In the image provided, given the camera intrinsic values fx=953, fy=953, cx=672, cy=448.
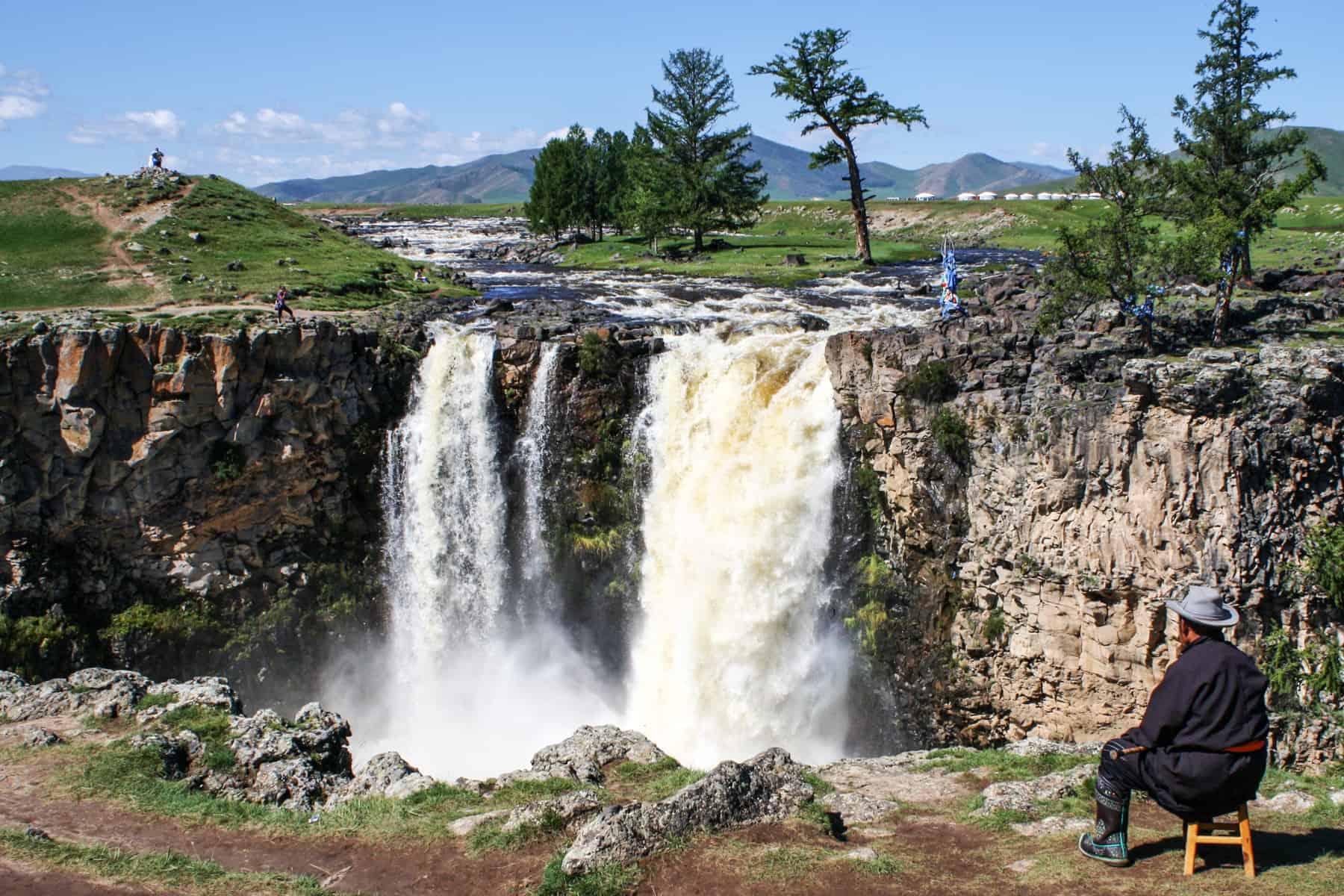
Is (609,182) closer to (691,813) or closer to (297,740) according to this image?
(297,740)

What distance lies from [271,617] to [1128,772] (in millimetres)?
26640

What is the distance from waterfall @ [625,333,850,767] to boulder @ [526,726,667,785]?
27.5 feet

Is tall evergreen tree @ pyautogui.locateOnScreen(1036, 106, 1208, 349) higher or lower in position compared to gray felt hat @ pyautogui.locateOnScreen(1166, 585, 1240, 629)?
higher

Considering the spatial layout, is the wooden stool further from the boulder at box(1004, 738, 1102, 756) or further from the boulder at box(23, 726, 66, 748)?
the boulder at box(23, 726, 66, 748)

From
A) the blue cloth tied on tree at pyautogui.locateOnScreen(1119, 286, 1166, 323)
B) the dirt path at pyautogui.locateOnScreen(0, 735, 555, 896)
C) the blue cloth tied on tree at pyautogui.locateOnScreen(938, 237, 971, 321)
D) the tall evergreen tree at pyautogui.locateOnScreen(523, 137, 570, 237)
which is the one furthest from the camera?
the tall evergreen tree at pyautogui.locateOnScreen(523, 137, 570, 237)

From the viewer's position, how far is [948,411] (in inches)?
939

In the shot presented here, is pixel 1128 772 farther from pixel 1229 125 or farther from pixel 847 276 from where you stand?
pixel 847 276

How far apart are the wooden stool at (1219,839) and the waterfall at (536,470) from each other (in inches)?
886

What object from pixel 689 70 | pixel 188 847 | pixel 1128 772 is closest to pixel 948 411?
pixel 1128 772

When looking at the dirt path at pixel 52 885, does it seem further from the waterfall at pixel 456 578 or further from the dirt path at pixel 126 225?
the dirt path at pixel 126 225

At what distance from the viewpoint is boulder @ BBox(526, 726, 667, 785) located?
1570 cm

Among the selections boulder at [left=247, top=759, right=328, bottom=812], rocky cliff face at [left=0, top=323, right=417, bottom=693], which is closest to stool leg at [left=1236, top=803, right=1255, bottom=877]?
boulder at [left=247, top=759, right=328, bottom=812]

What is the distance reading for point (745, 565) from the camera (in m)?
26.8

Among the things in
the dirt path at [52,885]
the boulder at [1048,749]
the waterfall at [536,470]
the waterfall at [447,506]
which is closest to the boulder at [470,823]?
the dirt path at [52,885]
